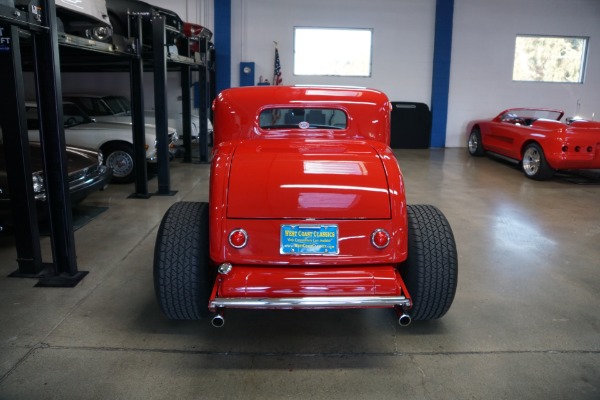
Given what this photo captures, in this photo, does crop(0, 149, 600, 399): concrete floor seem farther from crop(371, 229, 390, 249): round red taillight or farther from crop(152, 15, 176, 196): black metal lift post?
crop(152, 15, 176, 196): black metal lift post

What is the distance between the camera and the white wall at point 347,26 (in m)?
13.4

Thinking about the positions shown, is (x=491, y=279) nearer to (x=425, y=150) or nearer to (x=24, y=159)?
(x=24, y=159)

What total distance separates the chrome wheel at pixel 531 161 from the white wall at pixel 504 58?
4.94 meters

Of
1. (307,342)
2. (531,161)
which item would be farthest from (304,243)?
(531,161)

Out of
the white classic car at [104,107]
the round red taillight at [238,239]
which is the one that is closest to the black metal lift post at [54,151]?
the round red taillight at [238,239]

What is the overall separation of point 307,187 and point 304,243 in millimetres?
338

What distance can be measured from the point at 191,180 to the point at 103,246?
3.61 meters

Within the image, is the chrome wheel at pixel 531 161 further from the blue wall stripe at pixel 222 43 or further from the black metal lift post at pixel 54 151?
the black metal lift post at pixel 54 151

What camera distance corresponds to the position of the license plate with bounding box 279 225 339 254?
9.58 ft

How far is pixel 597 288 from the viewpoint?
4105 mm

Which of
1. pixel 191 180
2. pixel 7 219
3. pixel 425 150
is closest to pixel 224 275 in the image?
pixel 7 219

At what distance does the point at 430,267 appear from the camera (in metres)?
3.08

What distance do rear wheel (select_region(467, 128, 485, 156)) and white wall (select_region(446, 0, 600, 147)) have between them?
77.5 inches

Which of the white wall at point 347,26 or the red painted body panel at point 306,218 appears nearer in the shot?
the red painted body panel at point 306,218
